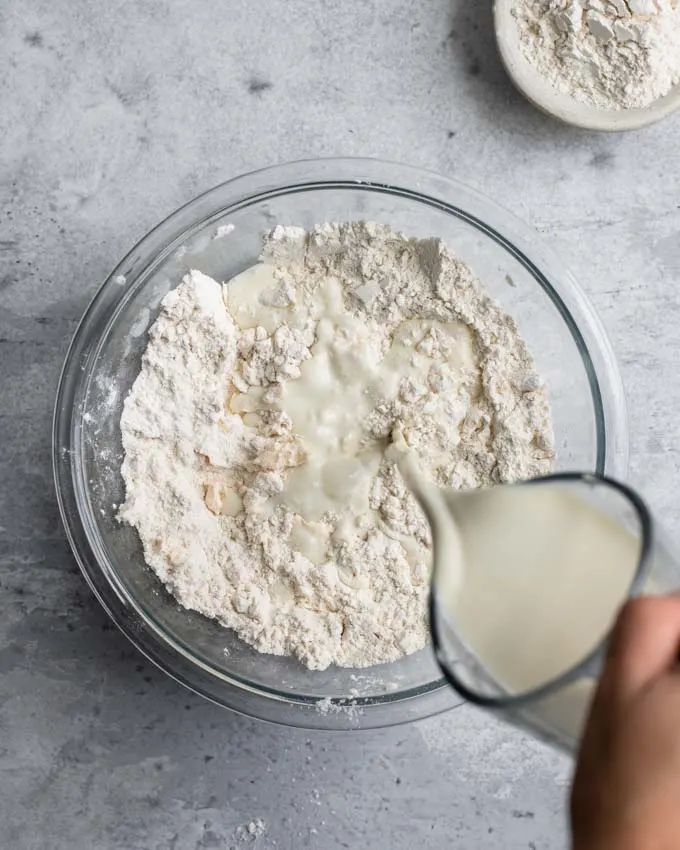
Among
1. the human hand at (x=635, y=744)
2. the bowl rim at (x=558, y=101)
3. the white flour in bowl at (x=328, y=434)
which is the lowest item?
the human hand at (x=635, y=744)

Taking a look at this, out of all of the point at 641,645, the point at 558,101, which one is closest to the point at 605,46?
the point at 558,101

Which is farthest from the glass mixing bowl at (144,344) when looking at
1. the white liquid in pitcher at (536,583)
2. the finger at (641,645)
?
the finger at (641,645)

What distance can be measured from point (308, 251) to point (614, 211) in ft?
1.94

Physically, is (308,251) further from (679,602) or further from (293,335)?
(679,602)

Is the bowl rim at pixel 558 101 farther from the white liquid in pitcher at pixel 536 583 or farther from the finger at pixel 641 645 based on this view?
the finger at pixel 641 645

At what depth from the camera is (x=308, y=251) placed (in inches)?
59.5

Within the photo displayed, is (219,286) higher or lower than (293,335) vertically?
higher

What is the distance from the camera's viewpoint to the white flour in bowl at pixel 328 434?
4.78ft

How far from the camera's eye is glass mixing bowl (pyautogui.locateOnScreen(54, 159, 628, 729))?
4.72 feet

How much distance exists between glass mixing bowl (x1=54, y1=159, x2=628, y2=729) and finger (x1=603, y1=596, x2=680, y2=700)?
79 cm

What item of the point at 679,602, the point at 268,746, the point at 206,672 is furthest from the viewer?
the point at 268,746

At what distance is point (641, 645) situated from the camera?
0.64 metres

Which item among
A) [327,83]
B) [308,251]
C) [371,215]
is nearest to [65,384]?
[308,251]

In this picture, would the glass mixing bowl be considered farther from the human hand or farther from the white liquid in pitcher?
the human hand
